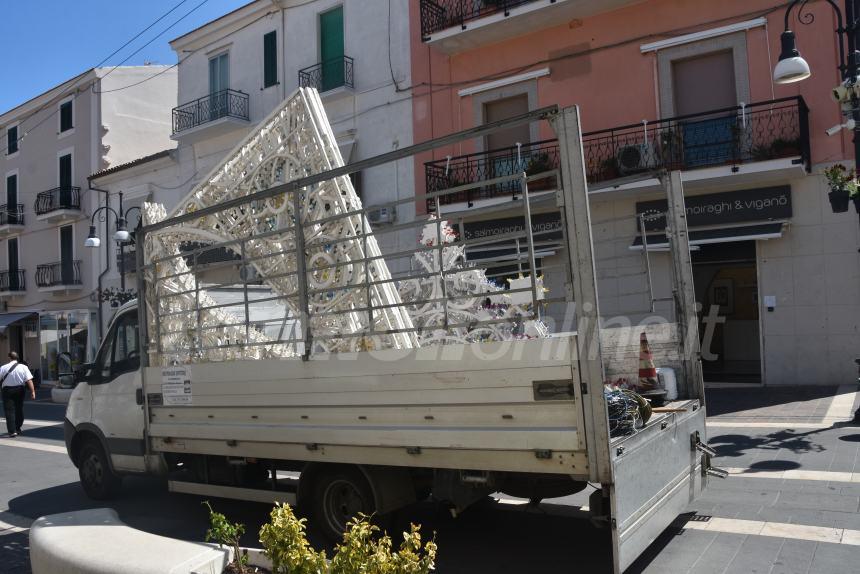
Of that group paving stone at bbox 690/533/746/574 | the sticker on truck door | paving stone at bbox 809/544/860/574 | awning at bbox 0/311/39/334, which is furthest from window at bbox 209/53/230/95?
paving stone at bbox 809/544/860/574

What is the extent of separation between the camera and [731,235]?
12938 mm

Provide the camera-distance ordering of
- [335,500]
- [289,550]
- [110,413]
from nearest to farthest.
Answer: [289,550] → [335,500] → [110,413]

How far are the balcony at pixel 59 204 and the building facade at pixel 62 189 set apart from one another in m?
0.04

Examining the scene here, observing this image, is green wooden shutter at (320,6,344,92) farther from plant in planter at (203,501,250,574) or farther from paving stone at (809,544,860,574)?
paving stone at (809,544,860,574)

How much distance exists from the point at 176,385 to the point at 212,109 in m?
16.5

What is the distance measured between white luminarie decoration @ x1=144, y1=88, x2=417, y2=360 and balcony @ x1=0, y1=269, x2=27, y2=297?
27.0 meters

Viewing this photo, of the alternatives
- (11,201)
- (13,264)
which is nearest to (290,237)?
(13,264)

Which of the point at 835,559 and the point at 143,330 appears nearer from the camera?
the point at 835,559

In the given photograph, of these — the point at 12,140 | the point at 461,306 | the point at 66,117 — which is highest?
the point at 12,140

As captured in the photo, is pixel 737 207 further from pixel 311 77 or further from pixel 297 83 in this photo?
pixel 297 83

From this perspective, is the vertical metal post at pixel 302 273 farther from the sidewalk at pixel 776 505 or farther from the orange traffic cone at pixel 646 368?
the sidewalk at pixel 776 505

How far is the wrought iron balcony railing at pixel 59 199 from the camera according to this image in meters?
27.0

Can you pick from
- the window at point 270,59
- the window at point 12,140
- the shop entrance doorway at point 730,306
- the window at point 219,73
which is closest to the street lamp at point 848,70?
the shop entrance doorway at point 730,306

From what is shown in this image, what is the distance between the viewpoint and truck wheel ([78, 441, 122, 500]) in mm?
7184
